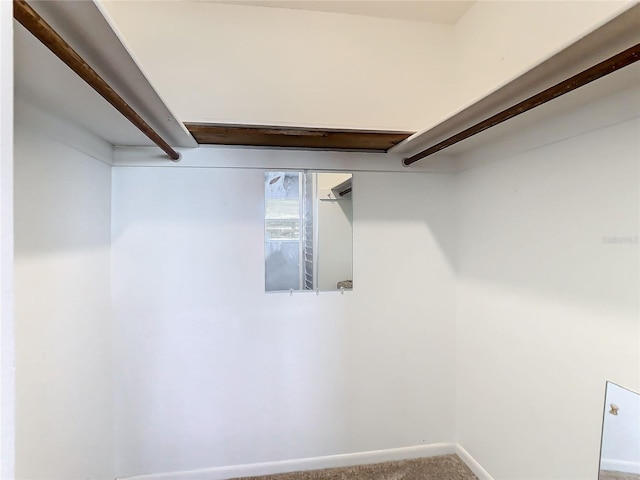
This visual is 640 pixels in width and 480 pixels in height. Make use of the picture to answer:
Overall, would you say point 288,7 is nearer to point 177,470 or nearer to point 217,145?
point 217,145

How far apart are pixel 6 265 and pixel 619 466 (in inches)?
74.4

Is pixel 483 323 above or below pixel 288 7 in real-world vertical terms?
below

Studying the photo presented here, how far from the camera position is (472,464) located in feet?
6.34

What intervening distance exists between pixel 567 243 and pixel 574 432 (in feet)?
2.65

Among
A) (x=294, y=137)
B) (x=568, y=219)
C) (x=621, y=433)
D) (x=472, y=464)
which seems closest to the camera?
(x=621, y=433)

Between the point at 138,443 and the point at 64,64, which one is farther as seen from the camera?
the point at 138,443

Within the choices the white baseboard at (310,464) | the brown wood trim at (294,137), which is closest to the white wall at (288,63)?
the brown wood trim at (294,137)

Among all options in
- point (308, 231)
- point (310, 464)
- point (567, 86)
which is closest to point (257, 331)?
point (308, 231)

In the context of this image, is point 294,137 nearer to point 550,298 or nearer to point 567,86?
point 567,86

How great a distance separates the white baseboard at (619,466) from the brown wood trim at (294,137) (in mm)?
1637

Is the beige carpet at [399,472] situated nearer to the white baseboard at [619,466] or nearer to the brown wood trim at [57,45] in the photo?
the white baseboard at [619,466]

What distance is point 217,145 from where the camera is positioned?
6.17 ft

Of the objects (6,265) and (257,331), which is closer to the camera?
(6,265)

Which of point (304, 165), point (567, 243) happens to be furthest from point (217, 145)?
point (567, 243)
